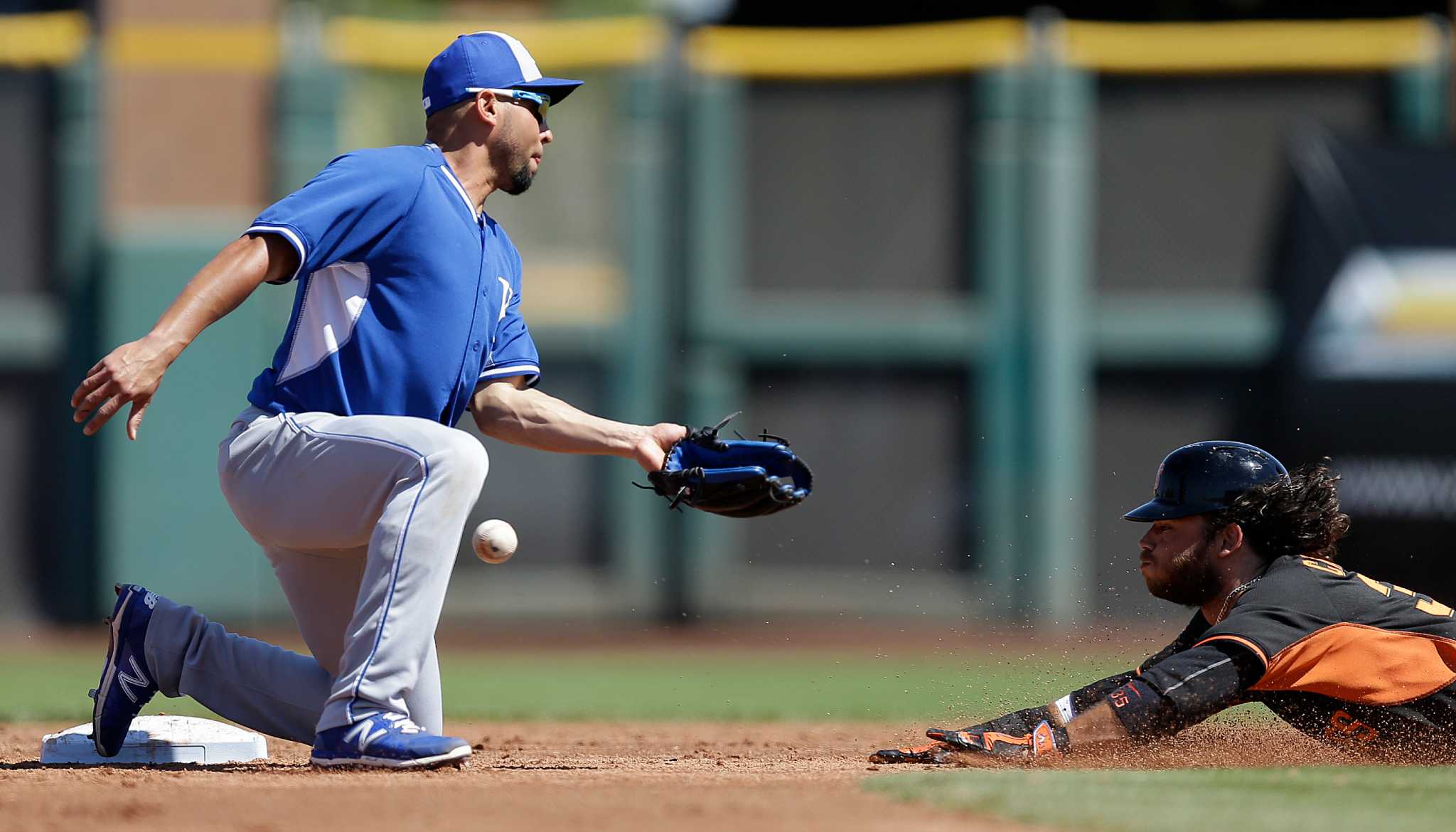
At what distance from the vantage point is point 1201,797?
3.29m

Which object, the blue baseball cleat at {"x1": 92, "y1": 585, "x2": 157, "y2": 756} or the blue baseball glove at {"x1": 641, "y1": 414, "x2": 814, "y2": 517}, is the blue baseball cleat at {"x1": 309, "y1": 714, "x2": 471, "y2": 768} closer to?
the blue baseball cleat at {"x1": 92, "y1": 585, "x2": 157, "y2": 756}

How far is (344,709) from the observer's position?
3713 millimetres

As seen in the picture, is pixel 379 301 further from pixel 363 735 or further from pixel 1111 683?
pixel 1111 683

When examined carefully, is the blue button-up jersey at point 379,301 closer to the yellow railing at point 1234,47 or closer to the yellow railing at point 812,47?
the yellow railing at point 812,47

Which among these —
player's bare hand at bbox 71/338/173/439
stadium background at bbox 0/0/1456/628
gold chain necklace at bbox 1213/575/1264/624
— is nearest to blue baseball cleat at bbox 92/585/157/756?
player's bare hand at bbox 71/338/173/439

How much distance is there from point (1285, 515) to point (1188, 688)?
532 millimetres

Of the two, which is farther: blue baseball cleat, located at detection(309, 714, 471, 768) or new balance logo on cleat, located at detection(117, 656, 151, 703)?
new balance logo on cleat, located at detection(117, 656, 151, 703)

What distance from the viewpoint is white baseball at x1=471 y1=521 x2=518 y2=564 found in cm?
414

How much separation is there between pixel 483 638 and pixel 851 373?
2964 millimetres

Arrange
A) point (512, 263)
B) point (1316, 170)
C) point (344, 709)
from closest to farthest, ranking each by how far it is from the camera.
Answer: point (344, 709) < point (512, 263) < point (1316, 170)

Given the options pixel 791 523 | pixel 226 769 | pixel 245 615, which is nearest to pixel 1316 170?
pixel 791 523

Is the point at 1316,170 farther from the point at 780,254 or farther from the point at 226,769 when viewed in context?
the point at 226,769

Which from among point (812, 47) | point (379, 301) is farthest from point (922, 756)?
point (812, 47)

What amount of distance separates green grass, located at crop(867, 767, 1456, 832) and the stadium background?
298 inches
